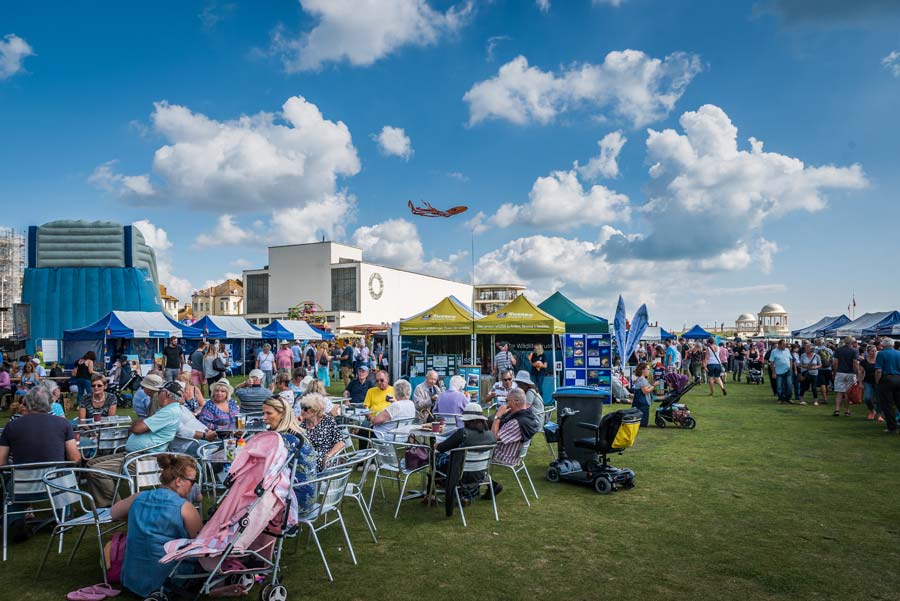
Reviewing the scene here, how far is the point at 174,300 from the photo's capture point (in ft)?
344

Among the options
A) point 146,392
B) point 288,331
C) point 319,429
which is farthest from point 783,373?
point 288,331

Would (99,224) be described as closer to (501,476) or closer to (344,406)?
(344,406)

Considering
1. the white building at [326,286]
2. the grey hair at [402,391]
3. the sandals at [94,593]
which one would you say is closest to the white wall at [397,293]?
the white building at [326,286]

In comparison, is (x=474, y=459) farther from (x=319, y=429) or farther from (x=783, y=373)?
(x=783, y=373)

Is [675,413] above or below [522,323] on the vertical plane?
below

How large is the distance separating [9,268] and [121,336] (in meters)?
54.2

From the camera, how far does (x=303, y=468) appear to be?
4.38m

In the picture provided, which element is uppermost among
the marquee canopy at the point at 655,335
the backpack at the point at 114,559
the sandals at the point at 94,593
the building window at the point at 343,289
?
the building window at the point at 343,289

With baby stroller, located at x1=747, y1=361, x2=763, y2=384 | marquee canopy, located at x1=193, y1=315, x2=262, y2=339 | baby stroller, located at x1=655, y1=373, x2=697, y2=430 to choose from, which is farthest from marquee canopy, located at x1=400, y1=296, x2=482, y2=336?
baby stroller, located at x1=747, y1=361, x2=763, y2=384

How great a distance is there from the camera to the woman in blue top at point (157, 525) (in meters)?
3.56

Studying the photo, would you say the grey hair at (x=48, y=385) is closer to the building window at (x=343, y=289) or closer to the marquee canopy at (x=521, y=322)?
the marquee canopy at (x=521, y=322)

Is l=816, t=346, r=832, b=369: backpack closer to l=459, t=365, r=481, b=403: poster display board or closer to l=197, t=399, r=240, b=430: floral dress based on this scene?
l=459, t=365, r=481, b=403: poster display board

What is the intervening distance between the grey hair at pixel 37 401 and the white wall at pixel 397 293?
70.5 m

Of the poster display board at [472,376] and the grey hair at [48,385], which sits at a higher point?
the grey hair at [48,385]
